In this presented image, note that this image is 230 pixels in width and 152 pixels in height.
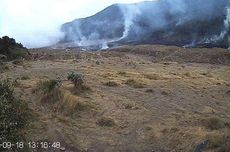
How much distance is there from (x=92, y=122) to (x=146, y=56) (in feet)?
121

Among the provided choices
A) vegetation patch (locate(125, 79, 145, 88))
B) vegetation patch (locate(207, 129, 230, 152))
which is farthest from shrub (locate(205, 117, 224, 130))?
vegetation patch (locate(125, 79, 145, 88))

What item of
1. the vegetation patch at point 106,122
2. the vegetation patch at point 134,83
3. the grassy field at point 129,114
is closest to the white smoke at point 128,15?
the vegetation patch at point 134,83

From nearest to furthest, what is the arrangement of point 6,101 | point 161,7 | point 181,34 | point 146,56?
1. point 6,101
2. point 146,56
3. point 181,34
4. point 161,7

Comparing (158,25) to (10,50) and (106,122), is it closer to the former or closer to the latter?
(10,50)

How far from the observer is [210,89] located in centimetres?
2558

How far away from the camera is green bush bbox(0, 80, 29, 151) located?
1324cm

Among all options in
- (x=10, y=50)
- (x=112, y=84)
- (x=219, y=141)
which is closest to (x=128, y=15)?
(x=10, y=50)

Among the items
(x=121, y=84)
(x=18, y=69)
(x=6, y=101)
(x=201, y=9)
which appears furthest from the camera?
(x=201, y=9)

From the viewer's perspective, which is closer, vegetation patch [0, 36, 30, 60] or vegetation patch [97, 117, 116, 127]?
vegetation patch [97, 117, 116, 127]

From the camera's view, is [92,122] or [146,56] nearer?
[92,122]

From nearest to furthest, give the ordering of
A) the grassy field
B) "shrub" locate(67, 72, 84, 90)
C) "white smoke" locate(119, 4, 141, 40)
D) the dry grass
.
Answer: the grassy field
"shrub" locate(67, 72, 84, 90)
the dry grass
"white smoke" locate(119, 4, 141, 40)

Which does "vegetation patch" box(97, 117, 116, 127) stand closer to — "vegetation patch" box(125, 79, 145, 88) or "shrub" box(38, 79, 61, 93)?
"shrub" box(38, 79, 61, 93)

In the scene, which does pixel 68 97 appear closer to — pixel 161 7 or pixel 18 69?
pixel 18 69

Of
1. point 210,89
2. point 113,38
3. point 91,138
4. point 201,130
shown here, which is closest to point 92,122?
point 91,138
